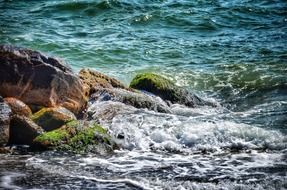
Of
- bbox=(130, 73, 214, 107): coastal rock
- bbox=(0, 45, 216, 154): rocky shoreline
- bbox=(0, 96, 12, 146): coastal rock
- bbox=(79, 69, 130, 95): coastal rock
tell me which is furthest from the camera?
bbox=(130, 73, 214, 107): coastal rock

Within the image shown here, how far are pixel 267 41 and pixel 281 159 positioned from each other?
9645mm

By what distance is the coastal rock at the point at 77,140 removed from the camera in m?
7.76

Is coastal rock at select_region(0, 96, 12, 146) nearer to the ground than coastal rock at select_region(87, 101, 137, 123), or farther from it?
farther from it

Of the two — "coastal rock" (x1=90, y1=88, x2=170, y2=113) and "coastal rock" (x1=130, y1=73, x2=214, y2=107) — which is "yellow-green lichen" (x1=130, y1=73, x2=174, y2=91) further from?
"coastal rock" (x1=90, y1=88, x2=170, y2=113)

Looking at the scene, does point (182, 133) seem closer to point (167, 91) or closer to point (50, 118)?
point (50, 118)

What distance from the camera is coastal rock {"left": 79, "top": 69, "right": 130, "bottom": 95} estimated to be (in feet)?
34.5

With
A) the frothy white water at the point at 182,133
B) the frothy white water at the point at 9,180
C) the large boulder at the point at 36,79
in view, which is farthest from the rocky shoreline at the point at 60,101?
the frothy white water at the point at 9,180

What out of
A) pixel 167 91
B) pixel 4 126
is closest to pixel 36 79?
pixel 4 126

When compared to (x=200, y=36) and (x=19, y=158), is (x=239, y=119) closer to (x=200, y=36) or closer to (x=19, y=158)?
(x=19, y=158)

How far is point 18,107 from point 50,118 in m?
0.63

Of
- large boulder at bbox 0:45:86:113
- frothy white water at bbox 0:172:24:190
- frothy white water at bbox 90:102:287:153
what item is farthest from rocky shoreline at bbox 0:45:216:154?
frothy white water at bbox 0:172:24:190

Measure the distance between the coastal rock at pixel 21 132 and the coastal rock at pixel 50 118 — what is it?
0.37 m

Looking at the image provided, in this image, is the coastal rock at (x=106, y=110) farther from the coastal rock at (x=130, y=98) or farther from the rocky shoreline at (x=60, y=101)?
the coastal rock at (x=130, y=98)

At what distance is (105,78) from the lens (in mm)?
11336
